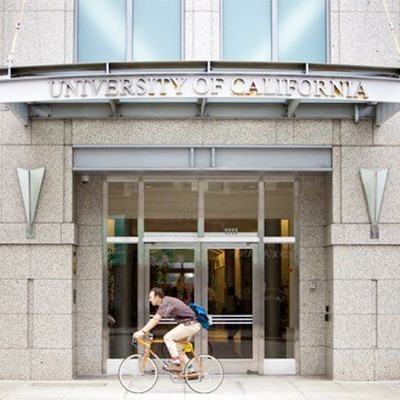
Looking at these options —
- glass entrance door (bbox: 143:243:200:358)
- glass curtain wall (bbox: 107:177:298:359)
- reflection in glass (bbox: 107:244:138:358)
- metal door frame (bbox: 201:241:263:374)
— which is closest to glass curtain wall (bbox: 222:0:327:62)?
glass curtain wall (bbox: 107:177:298:359)

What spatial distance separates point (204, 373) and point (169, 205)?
359cm

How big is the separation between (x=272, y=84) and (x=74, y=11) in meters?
4.35

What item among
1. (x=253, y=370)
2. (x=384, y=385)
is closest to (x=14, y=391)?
(x=253, y=370)

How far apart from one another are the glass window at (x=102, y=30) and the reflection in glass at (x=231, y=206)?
3.06m

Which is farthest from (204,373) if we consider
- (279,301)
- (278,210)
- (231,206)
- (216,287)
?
(278,210)

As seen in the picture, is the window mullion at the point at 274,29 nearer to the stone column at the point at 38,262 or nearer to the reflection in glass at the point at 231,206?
the reflection in glass at the point at 231,206

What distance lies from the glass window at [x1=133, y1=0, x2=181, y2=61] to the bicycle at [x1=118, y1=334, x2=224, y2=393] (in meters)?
5.23

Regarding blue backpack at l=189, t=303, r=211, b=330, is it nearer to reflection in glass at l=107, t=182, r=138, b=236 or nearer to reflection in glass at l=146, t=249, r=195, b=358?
reflection in glass at l=146, t=249, r=195, b=358

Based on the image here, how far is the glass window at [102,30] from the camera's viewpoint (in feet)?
52.1

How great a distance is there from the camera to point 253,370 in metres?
16.2

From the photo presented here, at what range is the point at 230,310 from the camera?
16.3m

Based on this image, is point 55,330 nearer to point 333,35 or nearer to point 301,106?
point 301,106

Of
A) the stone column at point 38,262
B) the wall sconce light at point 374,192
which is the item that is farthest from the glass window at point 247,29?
the stone column at point 38,262

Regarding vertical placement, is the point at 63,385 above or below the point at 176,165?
below
